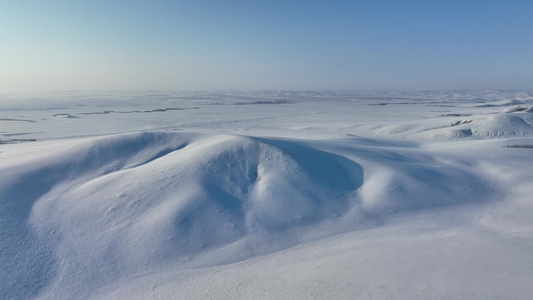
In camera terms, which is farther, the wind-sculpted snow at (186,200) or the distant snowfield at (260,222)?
the wind-sculpted snow at (186,200)

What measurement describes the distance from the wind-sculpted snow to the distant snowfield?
0.04 m

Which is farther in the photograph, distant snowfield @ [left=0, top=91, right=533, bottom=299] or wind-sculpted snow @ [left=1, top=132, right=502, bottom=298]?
wind-sculpted snow @ [left=1, top=132, right=502, bottom=298]

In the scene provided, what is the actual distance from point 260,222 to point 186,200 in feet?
6.64

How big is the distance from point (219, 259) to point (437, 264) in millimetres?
4045

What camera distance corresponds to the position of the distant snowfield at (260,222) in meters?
5.96

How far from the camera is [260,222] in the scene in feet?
28.1

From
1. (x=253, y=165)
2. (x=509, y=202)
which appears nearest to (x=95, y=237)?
(x=253, y=165)

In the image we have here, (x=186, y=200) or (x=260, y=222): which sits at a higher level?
(x=186, y=200)

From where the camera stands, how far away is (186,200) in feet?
29.8

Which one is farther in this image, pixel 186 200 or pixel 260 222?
pixel 186 200

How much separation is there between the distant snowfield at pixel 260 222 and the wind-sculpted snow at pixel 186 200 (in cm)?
4

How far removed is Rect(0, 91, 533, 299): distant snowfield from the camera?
5957mm

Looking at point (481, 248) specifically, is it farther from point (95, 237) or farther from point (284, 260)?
point (95, 237)

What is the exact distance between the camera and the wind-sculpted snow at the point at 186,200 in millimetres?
7074
